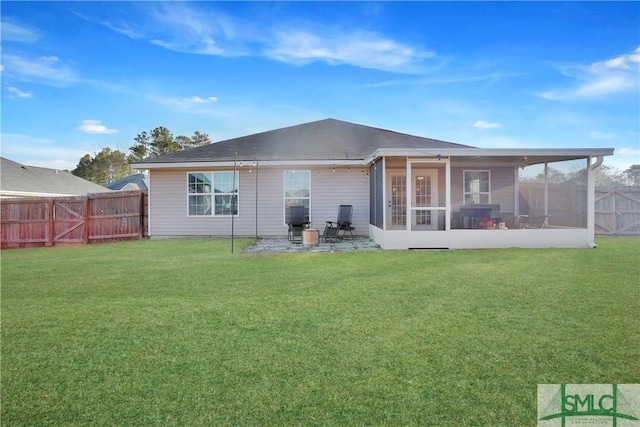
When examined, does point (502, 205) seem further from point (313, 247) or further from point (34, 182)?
point (34, 182)

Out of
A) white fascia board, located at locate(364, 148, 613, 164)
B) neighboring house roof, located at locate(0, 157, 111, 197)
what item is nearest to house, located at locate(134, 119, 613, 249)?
white fascia board, located at locate(364, 148, 613, 164)

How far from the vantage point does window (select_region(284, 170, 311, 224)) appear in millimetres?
11906

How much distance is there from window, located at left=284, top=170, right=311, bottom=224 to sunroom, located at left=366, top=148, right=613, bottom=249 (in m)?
2.12

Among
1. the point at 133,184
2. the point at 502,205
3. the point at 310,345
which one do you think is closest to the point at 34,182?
the point at 133,184

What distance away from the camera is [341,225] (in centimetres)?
1091

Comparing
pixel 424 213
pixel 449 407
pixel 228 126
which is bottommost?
pixel 449 407

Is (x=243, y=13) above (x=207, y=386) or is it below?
above

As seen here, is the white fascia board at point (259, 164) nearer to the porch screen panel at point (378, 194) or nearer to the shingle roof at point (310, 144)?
the shingle roof at point (310, 144)

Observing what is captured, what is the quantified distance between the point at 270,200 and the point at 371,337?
9101 millimetres

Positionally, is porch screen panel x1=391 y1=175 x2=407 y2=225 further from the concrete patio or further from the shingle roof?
the shingle roof

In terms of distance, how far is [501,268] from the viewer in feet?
20.9

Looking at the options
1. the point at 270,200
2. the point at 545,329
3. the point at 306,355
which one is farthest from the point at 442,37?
the point at 306,355

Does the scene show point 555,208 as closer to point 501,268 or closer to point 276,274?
point 501,268

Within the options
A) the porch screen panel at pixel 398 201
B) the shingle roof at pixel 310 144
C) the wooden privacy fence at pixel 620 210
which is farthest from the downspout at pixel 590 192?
the porch screen panel at pixel 398 201
